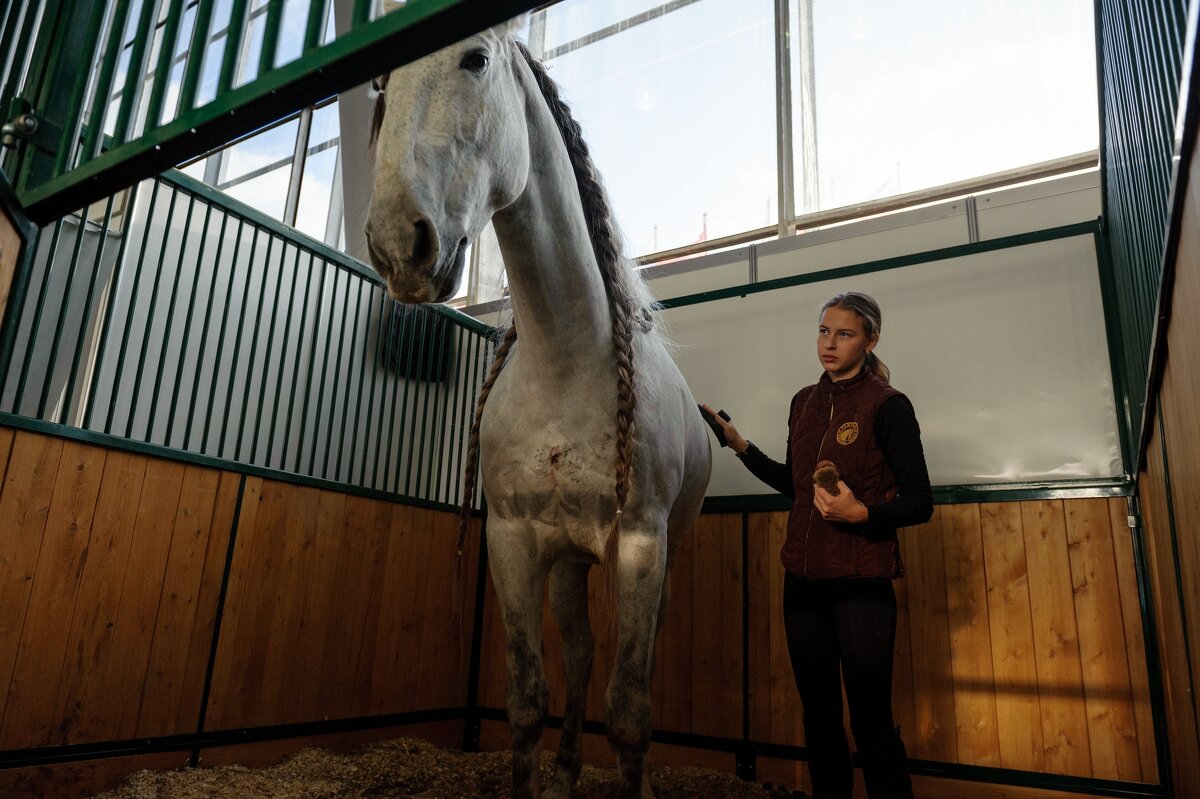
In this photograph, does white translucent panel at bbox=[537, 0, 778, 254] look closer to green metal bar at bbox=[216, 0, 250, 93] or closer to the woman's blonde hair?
the woman's blonde hair

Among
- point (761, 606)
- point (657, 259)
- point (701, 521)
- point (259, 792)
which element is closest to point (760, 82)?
point (657, 259)

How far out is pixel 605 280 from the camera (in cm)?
200

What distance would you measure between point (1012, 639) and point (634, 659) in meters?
1.49

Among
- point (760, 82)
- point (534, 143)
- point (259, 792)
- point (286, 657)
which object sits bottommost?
point (259, 792)

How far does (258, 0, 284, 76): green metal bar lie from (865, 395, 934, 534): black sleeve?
142 cm

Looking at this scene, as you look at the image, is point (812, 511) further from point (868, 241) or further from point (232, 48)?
point (868, 241)

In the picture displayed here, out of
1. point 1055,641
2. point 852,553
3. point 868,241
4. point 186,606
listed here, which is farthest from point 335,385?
point 1055,641

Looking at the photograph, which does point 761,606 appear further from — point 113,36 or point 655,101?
point 655,101

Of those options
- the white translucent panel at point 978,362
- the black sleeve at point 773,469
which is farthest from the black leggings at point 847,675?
the white translucent panel at point 978,362

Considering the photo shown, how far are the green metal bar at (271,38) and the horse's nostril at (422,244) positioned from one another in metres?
0.37

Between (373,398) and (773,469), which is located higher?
(373,398)

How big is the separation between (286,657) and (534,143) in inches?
75.7

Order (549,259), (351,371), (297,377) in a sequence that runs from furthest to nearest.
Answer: (351,371) < (297,377) < (549,259)

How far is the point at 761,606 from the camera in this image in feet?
9.52
